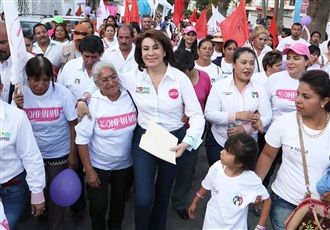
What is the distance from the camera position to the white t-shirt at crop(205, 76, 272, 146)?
11.3 ft

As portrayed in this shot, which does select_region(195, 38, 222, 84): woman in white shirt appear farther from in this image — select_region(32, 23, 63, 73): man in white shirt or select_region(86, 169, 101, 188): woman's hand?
select_region(86, 169, 101, 188): woman's hand

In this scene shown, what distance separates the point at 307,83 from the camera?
249cm

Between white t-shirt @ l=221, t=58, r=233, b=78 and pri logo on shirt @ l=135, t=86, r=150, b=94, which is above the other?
white t-shirt @ l=221, t=58, r=233, b=78

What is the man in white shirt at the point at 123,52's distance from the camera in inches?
191

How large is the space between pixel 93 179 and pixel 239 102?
1588 mm

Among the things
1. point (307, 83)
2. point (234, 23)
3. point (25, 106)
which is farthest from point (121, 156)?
point (234, 23)

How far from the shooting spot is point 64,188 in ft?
9.89

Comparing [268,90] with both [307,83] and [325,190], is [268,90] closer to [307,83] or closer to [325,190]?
[307,83]

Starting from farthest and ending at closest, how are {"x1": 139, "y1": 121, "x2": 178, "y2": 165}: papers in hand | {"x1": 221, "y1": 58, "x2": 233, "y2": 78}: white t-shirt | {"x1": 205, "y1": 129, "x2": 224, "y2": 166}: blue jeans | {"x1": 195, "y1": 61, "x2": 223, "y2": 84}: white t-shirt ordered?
{"x1": 221, "y1": 58, "x2": 233, "y2": 78}: white t-shirt, {"x1": 195, "y1": 61, "x2": 223, "y2": 84}: white t-shirt, {"x1": 205, "y1": 129, "x2": 224, "y2": 166}: blue jeans, {"x1": 139, "y1": 121, "x2": 178, "y2": 165}: papers in hand

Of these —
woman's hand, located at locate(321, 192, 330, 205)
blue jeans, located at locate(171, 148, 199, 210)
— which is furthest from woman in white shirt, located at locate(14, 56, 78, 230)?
woman's hand, located at locate(321, 192, 330, 205)

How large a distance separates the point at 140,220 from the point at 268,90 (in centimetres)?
198

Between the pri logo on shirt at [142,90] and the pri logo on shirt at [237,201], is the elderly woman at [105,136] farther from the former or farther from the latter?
the pri logo on shirt at [237,201]

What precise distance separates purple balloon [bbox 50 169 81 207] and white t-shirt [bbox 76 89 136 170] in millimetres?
235

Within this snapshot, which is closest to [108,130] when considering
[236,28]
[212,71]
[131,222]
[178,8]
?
[131,222]
